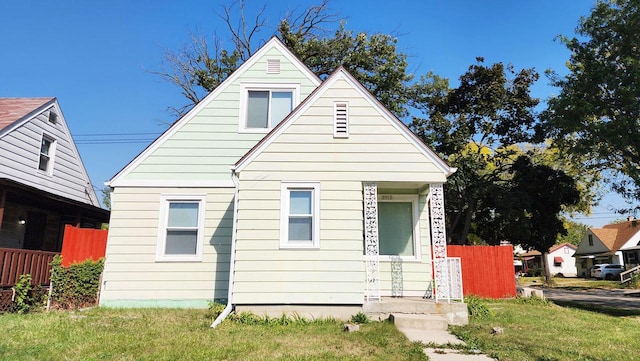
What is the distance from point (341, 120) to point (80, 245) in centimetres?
764

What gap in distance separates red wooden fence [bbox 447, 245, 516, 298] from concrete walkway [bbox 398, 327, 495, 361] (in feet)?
26.7

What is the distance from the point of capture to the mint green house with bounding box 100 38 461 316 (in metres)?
8.15

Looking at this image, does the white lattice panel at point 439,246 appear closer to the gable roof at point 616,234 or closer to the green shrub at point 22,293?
the green shrub at point 22,293

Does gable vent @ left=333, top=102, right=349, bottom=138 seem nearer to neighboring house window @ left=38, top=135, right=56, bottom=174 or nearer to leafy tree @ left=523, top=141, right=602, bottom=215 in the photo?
neighboring house window @ left=38, top=135, right=56, bottom=174

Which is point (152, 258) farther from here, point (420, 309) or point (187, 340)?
point (420, 309)

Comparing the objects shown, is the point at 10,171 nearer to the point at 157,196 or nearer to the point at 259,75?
the point at 157,196

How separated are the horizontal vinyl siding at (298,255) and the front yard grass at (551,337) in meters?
2.33

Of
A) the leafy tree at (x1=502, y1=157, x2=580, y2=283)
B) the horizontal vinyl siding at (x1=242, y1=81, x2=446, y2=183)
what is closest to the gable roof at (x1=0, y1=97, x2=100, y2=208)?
the horizontal vinyl siding at (x1=242, y1=81, x2=446, y2=183)

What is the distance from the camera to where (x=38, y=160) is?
45.2ft

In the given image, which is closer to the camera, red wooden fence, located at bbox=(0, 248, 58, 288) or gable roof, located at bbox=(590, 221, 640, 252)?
red wooden fence, located at bbox=(0, 248, 58, 288)

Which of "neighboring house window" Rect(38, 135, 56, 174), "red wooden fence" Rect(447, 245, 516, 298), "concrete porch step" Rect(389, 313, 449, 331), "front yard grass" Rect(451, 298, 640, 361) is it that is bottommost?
"front yard grass" Rect(451, 298, 640, 361)

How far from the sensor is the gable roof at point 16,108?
505 inches

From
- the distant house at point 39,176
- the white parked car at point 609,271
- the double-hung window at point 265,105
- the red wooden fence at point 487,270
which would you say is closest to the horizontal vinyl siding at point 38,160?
the distant house at point 39,176

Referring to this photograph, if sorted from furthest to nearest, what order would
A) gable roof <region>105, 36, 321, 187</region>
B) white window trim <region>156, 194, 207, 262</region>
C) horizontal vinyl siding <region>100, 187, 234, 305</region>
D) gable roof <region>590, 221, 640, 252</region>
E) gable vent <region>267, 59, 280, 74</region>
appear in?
gable roof <region>590, 221, 640, 252</region> < gable vent <region>267, 59, 280, 74</region> < gable roof <region>105, 36, 321, 187</region> < white window trim <region>156, 194, 207, 262</region> < horizontal vinyl siding <region>100, 187, 234, 305</region>
